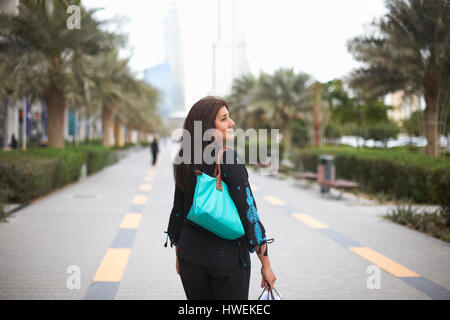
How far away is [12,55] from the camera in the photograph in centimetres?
1314

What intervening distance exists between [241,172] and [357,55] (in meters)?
13.6

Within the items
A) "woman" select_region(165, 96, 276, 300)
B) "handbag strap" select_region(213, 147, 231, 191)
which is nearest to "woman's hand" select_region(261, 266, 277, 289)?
"woman" select_region(165, 96, 276, 300)

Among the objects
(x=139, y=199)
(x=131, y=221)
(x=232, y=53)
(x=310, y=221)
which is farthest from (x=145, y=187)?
(x=232, y=53)

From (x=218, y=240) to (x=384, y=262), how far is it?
13.2ft

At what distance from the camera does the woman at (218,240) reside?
211 centimetres

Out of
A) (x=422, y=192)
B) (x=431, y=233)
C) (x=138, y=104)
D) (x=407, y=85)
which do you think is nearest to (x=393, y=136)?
(x=138, y=104)

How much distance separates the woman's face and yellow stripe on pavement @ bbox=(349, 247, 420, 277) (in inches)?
143

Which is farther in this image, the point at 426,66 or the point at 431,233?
the point at 426,66

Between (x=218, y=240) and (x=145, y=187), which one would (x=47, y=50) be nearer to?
(x=145, y=187)

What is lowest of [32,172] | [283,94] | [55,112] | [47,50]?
[32,172]

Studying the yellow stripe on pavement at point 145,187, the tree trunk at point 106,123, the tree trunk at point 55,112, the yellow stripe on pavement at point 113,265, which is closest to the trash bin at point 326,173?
the yellow stripe on pavement at point 145,187

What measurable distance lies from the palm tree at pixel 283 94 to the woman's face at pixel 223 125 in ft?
96.0

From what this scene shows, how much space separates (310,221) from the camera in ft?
27.4
